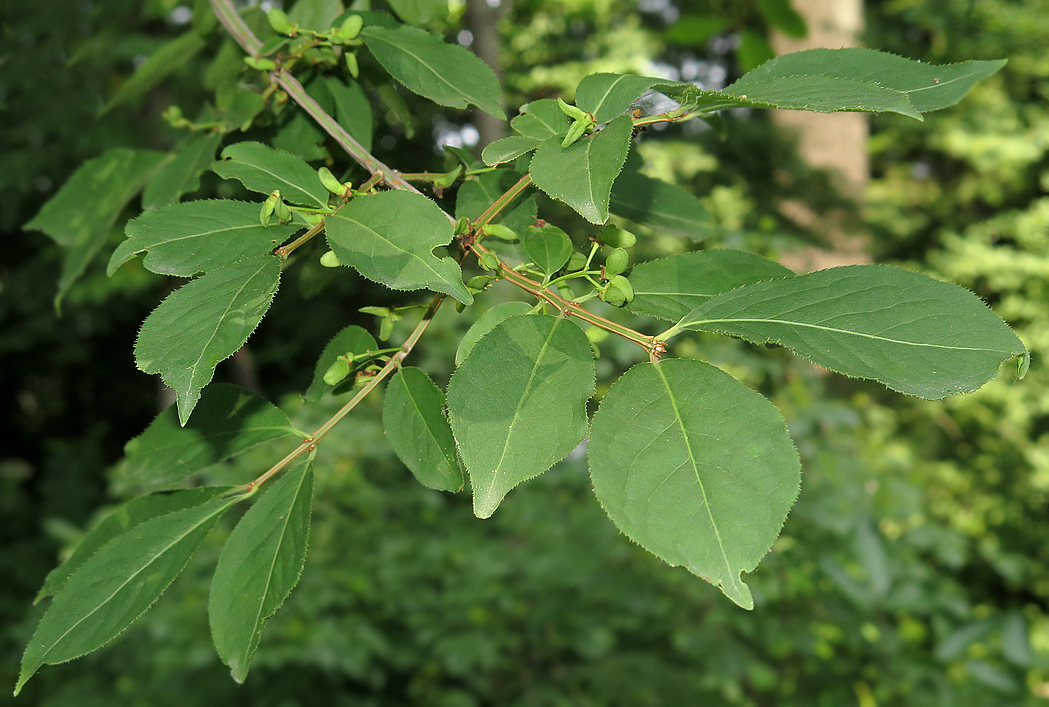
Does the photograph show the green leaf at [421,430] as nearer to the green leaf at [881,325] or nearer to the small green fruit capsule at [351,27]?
the green leaf at [881,325]

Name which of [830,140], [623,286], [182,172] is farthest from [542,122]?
[830,140]

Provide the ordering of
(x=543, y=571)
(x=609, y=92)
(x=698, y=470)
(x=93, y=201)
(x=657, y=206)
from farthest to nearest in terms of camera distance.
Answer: (x=543, y=571) < (x=93, y=201) < (x=657, y=206) < (x=609, y=92) < (x=698, y=470)

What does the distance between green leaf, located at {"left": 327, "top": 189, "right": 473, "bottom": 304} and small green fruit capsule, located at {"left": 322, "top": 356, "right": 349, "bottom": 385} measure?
5.2 inches

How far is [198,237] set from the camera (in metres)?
0.56

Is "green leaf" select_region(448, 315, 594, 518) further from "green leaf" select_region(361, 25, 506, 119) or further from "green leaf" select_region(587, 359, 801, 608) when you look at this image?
"green leaf" select_region(361, 25, 506, 119)

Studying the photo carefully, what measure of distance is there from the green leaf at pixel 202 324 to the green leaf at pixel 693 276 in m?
0.27

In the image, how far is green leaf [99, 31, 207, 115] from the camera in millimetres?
1154

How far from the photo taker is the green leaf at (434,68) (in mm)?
691

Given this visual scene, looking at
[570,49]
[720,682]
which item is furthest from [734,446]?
[570,49]

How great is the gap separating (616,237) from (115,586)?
1.55ft

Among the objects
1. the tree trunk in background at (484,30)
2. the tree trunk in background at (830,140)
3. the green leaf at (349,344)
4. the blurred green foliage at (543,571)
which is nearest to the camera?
the green leaf at (349,344)

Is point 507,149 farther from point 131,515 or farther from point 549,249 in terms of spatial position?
point 131,515

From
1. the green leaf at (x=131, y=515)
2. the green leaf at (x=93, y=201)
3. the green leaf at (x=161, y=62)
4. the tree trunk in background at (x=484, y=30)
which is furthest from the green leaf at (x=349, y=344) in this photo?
the tree trunk in background at (x=484, y=30)

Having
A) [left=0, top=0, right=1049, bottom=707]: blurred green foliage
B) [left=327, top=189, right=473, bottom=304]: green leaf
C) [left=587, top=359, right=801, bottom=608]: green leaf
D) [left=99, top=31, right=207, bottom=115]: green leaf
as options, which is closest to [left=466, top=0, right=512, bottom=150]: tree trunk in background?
[left=0, top=0, right=1049, bottom=707]: blurred green foliage
